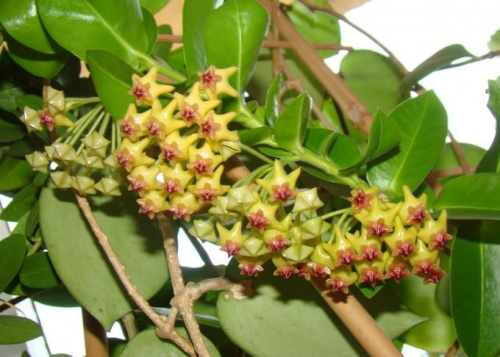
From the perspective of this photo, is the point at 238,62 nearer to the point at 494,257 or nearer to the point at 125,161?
the point at 125,161

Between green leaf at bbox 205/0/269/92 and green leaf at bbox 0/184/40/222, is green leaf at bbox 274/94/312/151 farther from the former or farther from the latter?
green leaf at bbox 0/184/40/222

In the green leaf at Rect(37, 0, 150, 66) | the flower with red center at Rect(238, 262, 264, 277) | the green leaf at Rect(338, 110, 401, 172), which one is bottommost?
the flower with red center at Rect(238, 262, 264, 277)

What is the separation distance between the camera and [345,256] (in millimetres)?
474

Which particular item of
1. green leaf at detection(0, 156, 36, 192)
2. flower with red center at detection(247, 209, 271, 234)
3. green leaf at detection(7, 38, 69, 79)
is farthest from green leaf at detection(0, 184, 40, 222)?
flower with red center at detection(247, 209, 271, 234)

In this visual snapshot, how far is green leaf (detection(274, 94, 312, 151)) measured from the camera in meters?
0.48

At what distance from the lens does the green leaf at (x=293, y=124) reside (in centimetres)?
48

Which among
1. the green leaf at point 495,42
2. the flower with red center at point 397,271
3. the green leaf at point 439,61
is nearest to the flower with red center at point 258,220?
the flower with red center at point 397,271

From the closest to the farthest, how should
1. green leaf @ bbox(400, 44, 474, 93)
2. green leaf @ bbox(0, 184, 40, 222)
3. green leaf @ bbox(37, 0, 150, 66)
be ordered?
green leaf @ bbox(37, 0, 150, 66) < green leaf @ bbox(400, 44, 474, 93) < green leaf @ bbox(0, 184, 40, 222)

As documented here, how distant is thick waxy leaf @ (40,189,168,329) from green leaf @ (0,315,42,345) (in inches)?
7.4

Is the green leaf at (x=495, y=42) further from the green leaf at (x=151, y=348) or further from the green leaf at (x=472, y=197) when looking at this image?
the green leaf at (x=151, y=348)

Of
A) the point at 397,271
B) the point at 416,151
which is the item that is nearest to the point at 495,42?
the point at 416,151

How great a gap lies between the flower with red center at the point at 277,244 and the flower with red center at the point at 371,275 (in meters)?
0.07

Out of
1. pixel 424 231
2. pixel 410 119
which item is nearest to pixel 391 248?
pixel 424 231

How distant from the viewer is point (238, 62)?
532 millimetres
